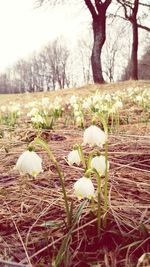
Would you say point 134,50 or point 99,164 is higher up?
point 134,50

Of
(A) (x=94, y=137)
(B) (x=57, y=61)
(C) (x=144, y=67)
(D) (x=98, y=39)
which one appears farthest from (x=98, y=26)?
(B) (x=57, y=61)

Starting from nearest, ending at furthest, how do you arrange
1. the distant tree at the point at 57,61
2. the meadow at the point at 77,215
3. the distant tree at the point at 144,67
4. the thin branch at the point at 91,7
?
the meadow at the point at 77,215
the thin branch at the point at 91,7
the distant tree at the point at 144,67
the distant tree at the point at 57,61

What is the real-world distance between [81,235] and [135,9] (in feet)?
49.0

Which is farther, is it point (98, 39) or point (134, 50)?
point (134, 50)

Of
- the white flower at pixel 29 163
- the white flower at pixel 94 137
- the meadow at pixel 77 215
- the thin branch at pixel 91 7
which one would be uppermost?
the thin branch at pixel 91 7

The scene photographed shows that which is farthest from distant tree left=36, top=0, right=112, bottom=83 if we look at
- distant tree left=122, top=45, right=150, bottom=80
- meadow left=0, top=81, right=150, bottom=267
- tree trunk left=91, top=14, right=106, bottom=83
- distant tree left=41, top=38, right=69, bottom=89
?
distant tree left=41, top=38, right=69, bottom=89

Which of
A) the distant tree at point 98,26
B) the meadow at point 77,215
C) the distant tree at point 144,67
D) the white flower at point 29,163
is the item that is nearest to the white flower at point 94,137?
the meadow at point 77,215

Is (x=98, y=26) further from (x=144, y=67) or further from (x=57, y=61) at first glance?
(x=57, y=61)

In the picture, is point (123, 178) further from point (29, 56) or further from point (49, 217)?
point (29, 56)

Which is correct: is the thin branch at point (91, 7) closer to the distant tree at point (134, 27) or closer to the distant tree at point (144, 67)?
the distant tree at point (134, 27)

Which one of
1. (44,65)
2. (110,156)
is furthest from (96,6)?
(44,65)

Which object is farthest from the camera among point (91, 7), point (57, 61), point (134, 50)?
point (57, 61)

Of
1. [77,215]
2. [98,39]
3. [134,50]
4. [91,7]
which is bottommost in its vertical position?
[77,215]

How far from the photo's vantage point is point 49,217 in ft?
4.21
